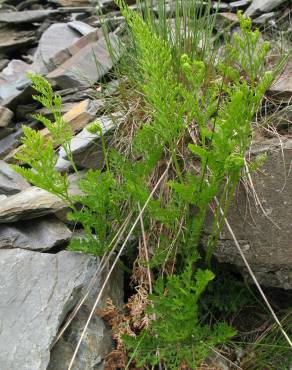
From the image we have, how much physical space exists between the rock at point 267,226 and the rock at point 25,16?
5.48m

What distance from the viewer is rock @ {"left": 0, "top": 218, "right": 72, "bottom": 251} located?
2654 mm

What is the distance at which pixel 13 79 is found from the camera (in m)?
5.43

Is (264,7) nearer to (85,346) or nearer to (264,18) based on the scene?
(264,18)

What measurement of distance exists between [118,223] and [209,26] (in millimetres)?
1660

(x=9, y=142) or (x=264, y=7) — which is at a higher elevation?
(x=264, y=7)

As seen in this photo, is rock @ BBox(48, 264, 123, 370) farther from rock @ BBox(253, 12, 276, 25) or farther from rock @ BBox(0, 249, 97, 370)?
rock @ BBox(253, 12, 276, 25)

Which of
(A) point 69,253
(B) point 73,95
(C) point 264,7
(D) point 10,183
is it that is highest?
(A) point 69,253

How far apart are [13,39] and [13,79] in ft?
4.17


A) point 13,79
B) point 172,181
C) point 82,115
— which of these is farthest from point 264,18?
point 172,181

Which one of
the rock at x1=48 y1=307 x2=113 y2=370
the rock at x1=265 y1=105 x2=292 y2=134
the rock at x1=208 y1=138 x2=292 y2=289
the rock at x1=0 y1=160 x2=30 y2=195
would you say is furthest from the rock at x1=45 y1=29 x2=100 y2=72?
the rock at x1=48 y1=307 x2=113 y2=370

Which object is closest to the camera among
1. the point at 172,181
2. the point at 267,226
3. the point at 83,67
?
the point at 172,181

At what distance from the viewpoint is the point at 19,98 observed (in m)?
4.54

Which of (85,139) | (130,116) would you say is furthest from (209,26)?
(85,139)

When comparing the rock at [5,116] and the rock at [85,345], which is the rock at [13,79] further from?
the rock at [85,345]
